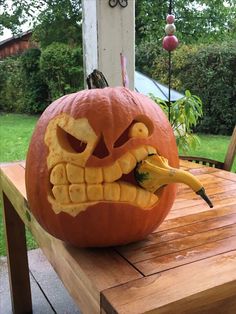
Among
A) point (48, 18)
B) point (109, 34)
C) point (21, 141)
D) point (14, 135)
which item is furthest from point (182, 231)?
point (48, 18)

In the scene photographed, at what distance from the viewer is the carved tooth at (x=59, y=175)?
61 centimetres

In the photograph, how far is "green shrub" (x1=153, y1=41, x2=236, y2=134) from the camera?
5219 millimetres

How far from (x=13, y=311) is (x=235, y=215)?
1118 millimetres

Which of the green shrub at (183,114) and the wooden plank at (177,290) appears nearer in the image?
the wooden plank at (177,290)

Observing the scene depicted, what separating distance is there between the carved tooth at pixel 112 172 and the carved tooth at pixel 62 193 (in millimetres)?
71

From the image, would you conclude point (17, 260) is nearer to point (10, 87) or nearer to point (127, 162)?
point (127, 162)

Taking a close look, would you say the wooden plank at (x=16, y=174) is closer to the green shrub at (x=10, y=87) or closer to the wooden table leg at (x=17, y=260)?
the wooden table leg at (x=17, y=260)

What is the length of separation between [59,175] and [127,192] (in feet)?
0.39

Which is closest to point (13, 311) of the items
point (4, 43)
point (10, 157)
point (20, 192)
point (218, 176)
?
point (20, 192)

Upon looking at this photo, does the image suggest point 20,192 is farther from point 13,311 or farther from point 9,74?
point 9,74

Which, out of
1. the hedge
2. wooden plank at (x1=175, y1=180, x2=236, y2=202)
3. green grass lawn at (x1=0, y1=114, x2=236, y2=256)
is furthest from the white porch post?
the hedge

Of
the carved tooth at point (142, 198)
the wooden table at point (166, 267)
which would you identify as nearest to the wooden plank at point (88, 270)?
the wooden table at point (166, 267)

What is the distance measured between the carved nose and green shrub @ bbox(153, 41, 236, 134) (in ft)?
16.0

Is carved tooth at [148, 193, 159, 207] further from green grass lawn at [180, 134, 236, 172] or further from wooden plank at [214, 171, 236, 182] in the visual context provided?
green grass lawn at [180, 134, 236, 172]
